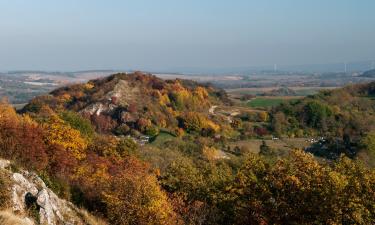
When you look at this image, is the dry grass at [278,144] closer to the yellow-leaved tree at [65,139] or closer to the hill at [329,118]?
the hill at [329,118]

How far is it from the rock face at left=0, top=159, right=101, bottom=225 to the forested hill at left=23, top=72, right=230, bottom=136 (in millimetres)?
99126

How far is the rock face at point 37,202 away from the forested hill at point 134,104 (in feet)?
325

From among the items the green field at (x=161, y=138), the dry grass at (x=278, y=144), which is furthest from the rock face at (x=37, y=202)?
the dry grass at (x=278, y=144)

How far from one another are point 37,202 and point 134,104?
121265 mm

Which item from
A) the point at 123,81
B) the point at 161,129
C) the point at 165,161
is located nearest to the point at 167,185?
the point at 165,161

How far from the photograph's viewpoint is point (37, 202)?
22578mm

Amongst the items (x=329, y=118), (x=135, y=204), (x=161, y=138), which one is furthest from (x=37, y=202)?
(x=329, y=118)

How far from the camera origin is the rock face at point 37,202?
72.8 feet

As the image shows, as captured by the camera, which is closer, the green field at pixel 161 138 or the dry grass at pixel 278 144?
the green field at pixel 161 138

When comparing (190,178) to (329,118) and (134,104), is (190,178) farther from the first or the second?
(329,118)

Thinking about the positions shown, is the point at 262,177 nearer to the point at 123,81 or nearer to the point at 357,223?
the point at 357,223

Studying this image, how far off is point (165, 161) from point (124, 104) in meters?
64.0

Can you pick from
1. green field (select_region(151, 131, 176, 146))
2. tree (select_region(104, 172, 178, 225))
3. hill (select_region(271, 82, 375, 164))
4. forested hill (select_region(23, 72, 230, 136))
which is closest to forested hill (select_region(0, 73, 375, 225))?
tree (select_region(104, 172, 178, 225))

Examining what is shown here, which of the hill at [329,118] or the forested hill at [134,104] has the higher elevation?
the forested hill at [134,104]
